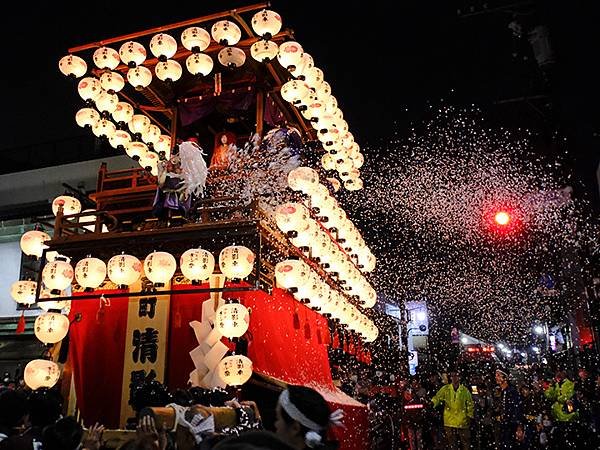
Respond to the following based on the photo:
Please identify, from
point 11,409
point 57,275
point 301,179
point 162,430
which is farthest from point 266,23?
point 162,430

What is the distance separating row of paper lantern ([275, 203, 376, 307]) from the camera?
1009 cm

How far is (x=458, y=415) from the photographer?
1123 centimetres

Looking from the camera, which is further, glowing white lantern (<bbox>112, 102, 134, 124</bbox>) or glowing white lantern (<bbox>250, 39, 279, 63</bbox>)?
glowing white lantern (<bbox>112, 102, 134, 124</bbox>)

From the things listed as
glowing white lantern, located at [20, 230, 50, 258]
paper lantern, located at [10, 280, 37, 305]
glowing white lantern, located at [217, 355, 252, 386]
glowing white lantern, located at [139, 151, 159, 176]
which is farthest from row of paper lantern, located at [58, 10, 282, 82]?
glowing white lantern, located at [217, 355, 252, 386]

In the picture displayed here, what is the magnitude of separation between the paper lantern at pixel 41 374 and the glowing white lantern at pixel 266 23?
740cm

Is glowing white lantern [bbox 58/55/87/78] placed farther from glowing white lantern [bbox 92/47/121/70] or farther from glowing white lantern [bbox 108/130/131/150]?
glowing white lantern [bbox 108/130/131/150]

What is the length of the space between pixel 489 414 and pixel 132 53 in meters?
11.8

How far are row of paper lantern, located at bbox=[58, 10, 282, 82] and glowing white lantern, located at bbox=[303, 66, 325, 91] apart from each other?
0.93 m

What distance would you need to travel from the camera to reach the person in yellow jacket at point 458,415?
11203 millimetres

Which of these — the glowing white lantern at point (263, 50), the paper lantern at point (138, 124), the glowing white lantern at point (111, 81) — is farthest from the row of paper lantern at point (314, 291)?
the glowing white lantern at point (111, 81)

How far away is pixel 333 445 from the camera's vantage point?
3098mm

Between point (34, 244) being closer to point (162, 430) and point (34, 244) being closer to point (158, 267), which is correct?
point (158, 267)

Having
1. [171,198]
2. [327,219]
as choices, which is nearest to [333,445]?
[171,198]

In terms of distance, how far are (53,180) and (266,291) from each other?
42.5 feet
